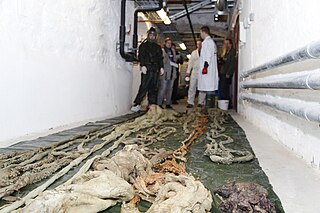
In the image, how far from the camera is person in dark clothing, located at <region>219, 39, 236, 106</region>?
→ 6125 mm

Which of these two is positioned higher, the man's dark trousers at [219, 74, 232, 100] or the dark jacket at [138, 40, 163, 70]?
the dark jacket at [138, 40, 163, 70]

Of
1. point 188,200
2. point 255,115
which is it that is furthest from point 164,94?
point 188,200

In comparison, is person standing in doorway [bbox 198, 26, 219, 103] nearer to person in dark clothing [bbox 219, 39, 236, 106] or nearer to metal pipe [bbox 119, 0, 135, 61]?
person in dark clothing [bbox 219, 39, 236, 106]

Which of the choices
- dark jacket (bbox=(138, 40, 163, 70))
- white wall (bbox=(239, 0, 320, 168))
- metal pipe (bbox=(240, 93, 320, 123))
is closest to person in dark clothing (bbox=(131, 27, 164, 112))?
dark jacket (bbox=(138, 40, 163, 70))

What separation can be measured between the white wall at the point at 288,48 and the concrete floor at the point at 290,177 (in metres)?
0.07

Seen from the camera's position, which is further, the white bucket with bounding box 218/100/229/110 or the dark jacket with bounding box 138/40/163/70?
the white bucket with bounding box 218/100/229/110

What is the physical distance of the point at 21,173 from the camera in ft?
5.04

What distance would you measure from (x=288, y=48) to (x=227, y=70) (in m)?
4.07

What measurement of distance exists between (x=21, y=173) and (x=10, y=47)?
1.26 metres

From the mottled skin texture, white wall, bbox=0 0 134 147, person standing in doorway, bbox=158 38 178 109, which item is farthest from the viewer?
person standing in doorway, bbox=158 38 178 109

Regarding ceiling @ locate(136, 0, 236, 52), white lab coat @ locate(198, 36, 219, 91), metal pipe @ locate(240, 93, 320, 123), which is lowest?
metal pipe @ locate(240, 93, 320, 123)

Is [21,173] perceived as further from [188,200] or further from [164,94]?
[164,94]

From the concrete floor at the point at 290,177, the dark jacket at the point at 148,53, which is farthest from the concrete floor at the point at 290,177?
the dark jacket at the point at 148,53

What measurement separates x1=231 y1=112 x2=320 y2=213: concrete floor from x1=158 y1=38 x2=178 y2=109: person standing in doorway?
4.43 metres
